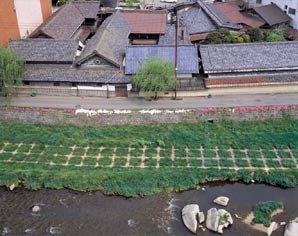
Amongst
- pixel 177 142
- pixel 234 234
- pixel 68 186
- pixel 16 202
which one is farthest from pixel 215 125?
pixel 16 202

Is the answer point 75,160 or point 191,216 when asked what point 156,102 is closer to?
point 75,160

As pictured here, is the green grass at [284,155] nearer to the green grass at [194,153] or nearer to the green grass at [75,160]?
the green grass at [194,153]

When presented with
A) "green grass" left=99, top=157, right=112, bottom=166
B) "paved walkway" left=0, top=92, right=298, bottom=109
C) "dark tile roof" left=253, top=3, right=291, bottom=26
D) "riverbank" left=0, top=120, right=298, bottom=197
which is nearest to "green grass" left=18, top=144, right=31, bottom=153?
"riverbank" left=0, top=120, right=298, bottom=197

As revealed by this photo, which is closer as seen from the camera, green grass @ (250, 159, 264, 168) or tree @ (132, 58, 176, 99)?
green grass @ (250, 159, 264, 168)

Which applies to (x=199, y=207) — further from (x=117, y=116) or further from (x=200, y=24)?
(x=200, y=24)

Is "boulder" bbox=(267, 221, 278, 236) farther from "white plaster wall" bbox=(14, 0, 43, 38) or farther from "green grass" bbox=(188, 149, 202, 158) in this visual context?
"white plaster wall" bbox=(14, 0, 43, 38)
